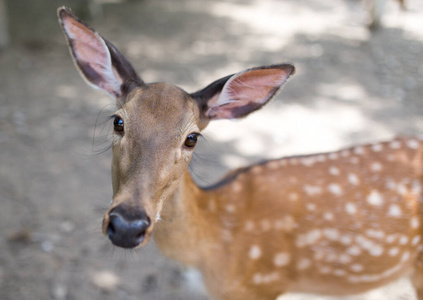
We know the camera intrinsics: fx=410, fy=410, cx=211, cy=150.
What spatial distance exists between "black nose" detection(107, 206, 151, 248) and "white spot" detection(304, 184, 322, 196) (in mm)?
1163

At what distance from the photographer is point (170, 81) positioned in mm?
5805

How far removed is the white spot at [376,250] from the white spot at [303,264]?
36 cm

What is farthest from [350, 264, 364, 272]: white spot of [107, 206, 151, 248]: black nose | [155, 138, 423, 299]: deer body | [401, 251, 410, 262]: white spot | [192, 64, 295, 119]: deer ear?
[107, 206, 151, 248]: black nose

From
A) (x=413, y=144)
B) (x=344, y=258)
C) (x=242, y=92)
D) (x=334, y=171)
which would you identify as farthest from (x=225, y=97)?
(x=413, y=144)

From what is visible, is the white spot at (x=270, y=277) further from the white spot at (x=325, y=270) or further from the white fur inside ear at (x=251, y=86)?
the white fur inside ear at (x=251, y=86)

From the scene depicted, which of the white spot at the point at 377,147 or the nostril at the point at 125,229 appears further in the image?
the white spot at the point at 377,147

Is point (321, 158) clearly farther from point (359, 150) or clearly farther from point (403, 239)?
point (403, 239)

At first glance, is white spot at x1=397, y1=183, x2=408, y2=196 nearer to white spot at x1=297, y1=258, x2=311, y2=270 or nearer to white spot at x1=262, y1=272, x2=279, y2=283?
white spot at x1=297, y1=258, x2=311, y2=270

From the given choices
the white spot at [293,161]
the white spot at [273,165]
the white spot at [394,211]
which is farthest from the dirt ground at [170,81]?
the white spot at [394,211]

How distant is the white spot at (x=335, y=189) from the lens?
7.83ft

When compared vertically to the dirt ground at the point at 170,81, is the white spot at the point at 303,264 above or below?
above

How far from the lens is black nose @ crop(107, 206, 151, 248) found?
1526 millimetres

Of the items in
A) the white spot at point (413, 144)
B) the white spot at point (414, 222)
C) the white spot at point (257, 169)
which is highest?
the white spot at point (413, 144)

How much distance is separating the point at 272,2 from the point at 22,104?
6958 mm
